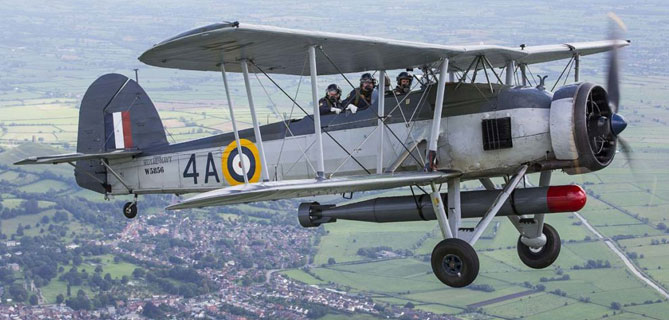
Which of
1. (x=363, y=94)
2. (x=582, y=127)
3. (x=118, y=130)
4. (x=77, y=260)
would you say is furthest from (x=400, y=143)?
(x=77, y=260)

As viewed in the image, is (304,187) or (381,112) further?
(381,112)

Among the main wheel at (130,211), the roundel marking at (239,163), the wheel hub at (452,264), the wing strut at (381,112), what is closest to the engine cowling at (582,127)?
the wheel hub at (452,264)

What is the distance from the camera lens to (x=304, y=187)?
1398 cm

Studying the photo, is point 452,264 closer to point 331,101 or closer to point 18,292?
point 331,101

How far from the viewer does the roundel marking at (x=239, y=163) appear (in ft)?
57.8

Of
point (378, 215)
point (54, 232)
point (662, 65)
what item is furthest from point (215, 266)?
point (662, 65)

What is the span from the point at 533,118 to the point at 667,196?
7850 cm

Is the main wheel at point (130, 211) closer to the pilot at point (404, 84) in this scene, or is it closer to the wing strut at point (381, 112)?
the wing strut at point (381, 112)

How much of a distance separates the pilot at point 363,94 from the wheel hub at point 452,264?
2.87 metres

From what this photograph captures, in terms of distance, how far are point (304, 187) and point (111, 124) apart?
7992 mm

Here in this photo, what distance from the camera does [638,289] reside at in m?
69.6

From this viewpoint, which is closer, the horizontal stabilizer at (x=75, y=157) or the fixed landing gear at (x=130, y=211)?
the horizontal stabilizer at (x=75, y=157)

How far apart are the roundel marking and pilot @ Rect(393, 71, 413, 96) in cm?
301

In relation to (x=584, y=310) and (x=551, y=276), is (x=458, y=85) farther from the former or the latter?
(x=551, y=276)
